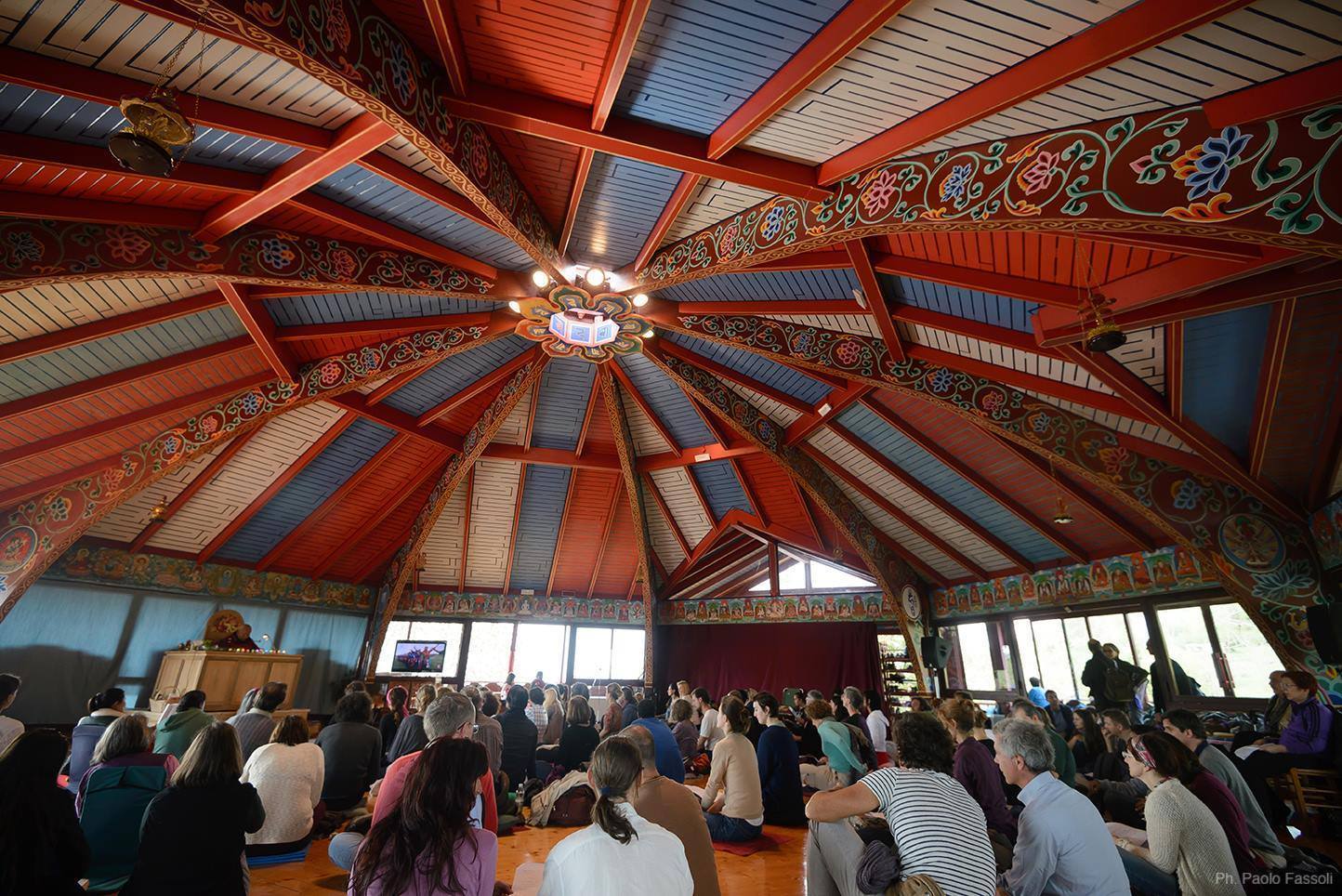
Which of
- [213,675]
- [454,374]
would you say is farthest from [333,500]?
[454,374]

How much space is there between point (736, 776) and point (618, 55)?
5440mm

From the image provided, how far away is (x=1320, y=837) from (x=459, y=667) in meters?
14.6

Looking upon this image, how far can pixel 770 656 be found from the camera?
1430 cm

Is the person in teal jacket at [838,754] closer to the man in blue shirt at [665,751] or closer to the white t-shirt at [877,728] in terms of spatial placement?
the man in blue shirt at [665,751]

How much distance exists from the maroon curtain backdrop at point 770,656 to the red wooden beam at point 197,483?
9653mm

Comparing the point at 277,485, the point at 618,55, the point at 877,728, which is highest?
the point at 618,55

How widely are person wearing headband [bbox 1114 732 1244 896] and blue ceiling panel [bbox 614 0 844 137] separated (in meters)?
4.65

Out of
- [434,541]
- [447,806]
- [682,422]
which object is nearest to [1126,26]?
[447,806]

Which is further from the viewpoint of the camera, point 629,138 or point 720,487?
point 720,487

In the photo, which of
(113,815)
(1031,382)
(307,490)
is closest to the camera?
(113,815)

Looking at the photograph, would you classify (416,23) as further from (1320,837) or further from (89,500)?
(1320,837)

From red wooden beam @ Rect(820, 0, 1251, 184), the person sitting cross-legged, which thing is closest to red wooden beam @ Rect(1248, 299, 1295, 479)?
red wooden beam @ Rect(820, 0, 1251, 184)

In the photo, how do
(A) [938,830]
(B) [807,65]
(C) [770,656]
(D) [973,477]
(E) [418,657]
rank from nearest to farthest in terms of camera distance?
(A) [938,830] → (B) [807,65] → (D) [973,477] → (C) [770,656] → (E) [418,657]

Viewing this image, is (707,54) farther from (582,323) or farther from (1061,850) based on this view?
(1061,850)
